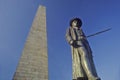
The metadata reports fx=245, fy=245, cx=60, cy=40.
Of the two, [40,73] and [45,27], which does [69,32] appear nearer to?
[40,73]

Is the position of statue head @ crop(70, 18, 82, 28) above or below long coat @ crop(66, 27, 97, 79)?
above

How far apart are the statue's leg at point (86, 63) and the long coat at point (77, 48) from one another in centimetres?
4

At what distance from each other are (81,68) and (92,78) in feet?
1.07

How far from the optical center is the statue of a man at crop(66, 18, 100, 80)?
3.60 metres

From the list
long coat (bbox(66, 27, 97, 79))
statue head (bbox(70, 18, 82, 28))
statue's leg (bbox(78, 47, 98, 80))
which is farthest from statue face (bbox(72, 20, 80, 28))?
statue's leg (bbox(78, 47, 98, 80))

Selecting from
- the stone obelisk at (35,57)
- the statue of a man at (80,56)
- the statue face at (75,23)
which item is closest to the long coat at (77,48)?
the statue of a man at (80,56)

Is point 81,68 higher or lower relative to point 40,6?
lower

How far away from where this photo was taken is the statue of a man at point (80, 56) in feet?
11.8

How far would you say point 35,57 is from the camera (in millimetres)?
18047

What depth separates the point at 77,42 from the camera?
398 cm

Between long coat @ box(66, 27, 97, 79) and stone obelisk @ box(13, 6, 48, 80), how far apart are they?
12720mm

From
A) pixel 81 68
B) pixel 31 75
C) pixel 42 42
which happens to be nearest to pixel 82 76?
pixel 81 68

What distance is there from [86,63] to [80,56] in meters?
0.22

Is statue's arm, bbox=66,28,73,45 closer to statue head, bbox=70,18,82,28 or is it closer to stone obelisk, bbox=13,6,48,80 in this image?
statue head, bbox=70,18,82,28
